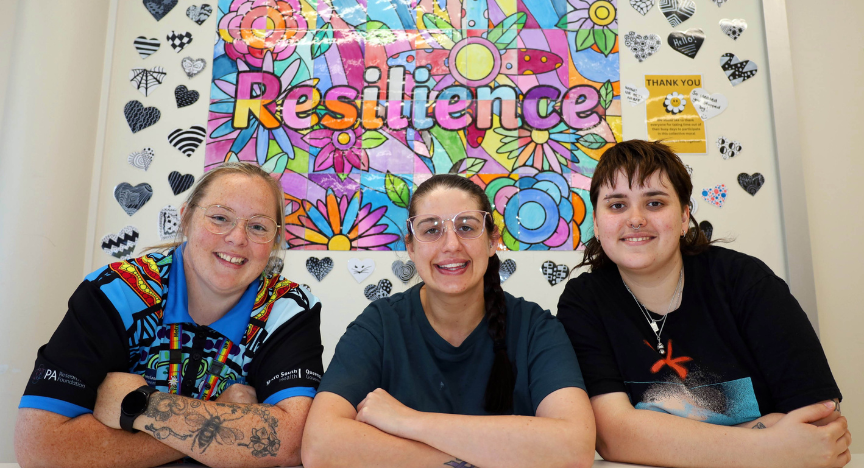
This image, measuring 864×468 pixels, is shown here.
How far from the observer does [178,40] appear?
2971mm

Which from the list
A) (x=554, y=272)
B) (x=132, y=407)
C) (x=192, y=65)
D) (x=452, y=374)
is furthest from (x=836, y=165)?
(x=192, y=65)

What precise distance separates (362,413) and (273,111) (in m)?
1.93

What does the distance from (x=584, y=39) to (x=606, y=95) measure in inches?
12.2

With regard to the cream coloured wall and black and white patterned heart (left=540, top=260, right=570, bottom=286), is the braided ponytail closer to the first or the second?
black and white patterned heart (left=540, top=260, right=570, bottom=286)

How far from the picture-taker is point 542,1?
9.57 feet

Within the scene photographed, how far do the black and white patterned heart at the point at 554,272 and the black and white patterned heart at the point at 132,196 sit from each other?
1.98 meters

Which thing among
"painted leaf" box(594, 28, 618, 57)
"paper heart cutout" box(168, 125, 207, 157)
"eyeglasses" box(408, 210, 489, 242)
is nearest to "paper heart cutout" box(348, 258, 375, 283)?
"paper heart cutout" box(168, 125, 207, 157)

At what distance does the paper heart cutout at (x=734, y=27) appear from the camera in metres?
2.90

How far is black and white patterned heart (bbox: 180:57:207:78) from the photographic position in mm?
2941

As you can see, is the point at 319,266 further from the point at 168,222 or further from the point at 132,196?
the point at 132,196

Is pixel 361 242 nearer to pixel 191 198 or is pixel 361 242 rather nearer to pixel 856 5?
pixel 191 198

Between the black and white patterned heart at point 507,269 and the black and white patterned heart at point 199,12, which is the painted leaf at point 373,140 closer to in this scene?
the black and white patterned heart at point 507,269

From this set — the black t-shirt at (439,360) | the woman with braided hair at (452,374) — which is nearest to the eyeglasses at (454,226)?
the woman with braided hair at (452,374)

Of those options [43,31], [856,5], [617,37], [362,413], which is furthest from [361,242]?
[856,5]
